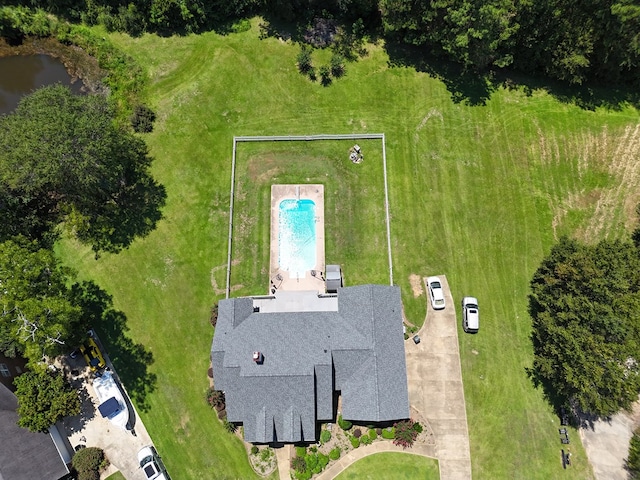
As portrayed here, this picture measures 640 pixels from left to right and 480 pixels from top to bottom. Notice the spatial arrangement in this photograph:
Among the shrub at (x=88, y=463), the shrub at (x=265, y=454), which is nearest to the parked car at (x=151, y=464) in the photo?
the shrub at (x=88, y=463)

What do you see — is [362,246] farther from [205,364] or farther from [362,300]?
[205,364]

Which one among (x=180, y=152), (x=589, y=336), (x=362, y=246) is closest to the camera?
(x=589, y=336)

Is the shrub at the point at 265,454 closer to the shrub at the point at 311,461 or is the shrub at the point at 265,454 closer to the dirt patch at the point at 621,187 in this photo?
the shrub at the point at 311,461

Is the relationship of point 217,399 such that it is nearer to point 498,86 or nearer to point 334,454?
point 334,454

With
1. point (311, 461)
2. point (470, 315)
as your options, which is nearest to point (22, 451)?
point (311, 461)

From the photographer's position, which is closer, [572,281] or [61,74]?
[572,281]

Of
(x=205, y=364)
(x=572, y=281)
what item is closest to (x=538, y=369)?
(x=572, y=281)
